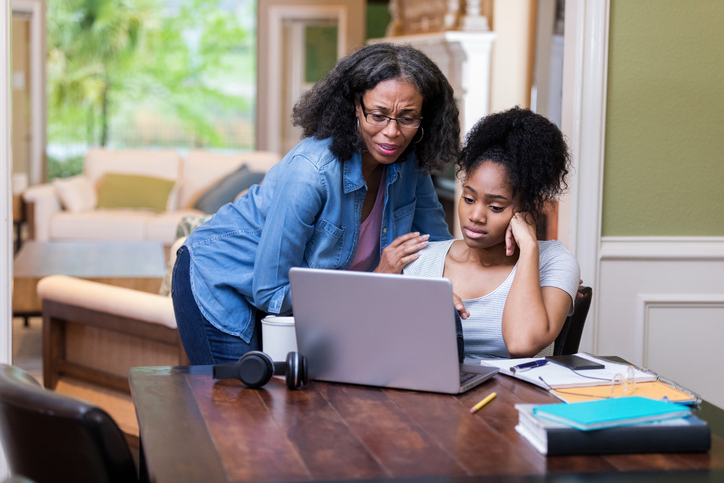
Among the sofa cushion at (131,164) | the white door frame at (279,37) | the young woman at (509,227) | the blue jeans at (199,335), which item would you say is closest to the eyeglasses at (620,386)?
the young woman at (509,227)

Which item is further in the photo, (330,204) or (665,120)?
(665,120)

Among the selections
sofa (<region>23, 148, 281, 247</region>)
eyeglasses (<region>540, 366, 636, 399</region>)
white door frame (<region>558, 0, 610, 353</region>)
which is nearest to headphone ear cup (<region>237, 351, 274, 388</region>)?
eyeglasses (<region>540, 366, 636, 399</region>)

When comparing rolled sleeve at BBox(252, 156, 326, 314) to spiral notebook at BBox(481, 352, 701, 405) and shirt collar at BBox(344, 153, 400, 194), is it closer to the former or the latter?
shirt collar at BBox(344, 153, 400, 194)

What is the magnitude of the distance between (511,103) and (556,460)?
361 centimetres

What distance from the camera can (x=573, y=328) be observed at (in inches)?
75.4

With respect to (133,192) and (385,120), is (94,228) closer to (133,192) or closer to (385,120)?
(133,192)

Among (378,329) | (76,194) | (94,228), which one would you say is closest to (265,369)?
(378,329)

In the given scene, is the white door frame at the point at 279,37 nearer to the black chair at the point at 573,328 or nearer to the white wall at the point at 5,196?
the white wall at the point at 5,196

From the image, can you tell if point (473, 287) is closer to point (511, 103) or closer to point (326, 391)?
point (326, 391)

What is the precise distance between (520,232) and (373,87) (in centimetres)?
46

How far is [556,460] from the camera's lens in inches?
42.7

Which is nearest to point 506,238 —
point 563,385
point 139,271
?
point 563,385

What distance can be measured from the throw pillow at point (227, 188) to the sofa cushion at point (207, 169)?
13 cm

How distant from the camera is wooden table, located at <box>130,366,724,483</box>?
1.04 meters
